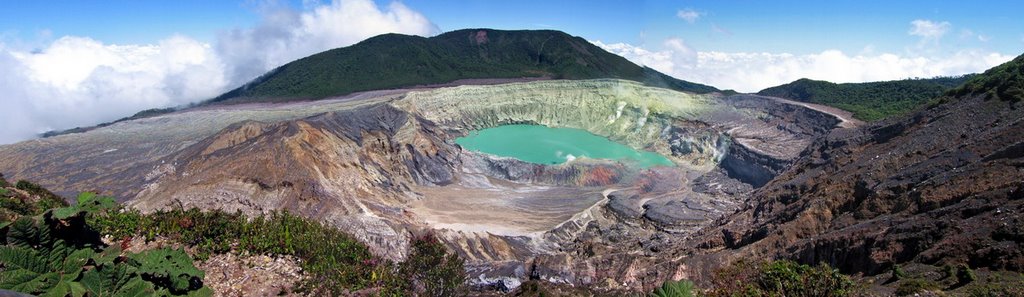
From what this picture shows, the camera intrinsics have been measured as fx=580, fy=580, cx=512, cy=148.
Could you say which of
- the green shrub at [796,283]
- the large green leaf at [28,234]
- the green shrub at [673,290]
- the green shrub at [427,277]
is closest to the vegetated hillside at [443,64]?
the green shrub at [427,277]

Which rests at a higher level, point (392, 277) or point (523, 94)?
point (523, 94)

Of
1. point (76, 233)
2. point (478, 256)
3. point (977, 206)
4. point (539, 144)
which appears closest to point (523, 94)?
point (539, 144)

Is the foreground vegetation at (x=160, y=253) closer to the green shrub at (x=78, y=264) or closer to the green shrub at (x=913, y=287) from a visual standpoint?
the green shrub at (x=78, y=264)

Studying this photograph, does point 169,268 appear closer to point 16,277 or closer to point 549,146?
point 16,277

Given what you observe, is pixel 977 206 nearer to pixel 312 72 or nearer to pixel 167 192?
pixel 167 192

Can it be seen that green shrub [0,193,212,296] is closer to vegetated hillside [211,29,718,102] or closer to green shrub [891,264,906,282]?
green shrub [891,264,906,282]
